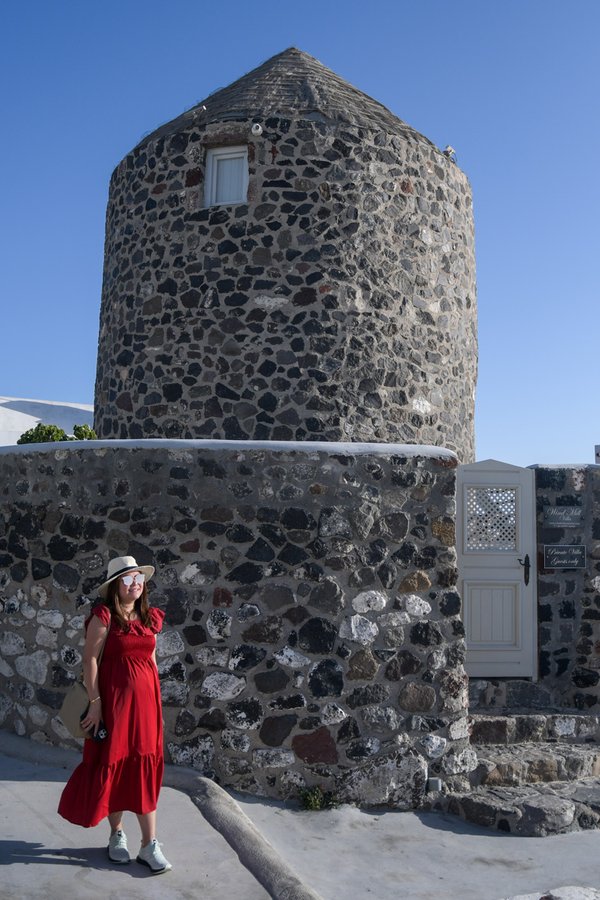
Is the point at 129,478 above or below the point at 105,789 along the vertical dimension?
above

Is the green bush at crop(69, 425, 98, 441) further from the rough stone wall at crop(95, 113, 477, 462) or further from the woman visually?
the woman

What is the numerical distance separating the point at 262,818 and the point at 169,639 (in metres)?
1.34

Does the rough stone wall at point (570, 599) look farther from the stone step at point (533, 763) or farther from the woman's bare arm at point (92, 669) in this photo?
the woman's bare arm at point (92, 669)

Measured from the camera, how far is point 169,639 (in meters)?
6.36

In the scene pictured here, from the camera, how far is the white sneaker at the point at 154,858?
4.70 m

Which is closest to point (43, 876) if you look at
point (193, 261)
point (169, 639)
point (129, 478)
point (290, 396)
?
point (169, 639)

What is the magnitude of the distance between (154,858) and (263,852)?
2.18ft

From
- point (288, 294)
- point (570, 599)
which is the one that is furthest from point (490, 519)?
point (288, 294)

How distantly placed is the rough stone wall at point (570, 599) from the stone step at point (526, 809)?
1.52 m

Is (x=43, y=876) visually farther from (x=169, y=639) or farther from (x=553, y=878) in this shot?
(x=553, y=878)

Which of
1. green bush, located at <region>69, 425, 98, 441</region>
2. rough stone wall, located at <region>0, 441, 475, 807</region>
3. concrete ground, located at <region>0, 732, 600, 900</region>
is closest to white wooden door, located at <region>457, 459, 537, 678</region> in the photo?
rough stone wall, located at <region>0, 441, 475, 807</region>

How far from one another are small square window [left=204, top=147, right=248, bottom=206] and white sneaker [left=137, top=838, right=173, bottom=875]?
698cm

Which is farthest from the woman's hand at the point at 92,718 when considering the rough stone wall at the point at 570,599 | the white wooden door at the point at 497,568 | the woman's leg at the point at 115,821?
the rough stone wall at the point at 570,599

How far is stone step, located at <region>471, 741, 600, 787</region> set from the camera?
270 inches
